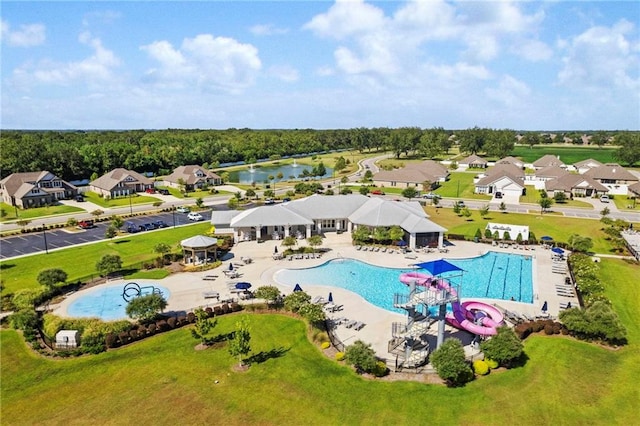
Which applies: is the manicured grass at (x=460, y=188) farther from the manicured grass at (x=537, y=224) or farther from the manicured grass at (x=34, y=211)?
A: the manicured grass at (x=34, y=211)

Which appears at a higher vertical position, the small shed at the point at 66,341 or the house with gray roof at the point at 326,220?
the house with gray roof at the point at 326,220

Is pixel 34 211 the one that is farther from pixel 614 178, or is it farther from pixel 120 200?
pixel 614 178

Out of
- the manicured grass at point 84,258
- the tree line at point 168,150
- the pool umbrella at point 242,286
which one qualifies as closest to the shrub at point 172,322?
the pool umbrella at point 242,286

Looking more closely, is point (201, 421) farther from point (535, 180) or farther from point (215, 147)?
point (215, 147)

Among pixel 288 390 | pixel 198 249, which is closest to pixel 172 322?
pixel 288 390

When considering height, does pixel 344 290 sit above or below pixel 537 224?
below

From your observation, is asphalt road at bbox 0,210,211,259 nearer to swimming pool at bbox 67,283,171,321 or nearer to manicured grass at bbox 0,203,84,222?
manicured grass at bbox 0,203,84,222
